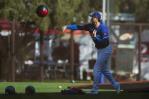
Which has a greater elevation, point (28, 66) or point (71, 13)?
point (71, 13)

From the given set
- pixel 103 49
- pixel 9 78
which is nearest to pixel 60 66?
pixel 9 78

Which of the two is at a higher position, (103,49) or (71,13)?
(71,13)

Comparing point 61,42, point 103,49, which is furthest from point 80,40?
point 103,49

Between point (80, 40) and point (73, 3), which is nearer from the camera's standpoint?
point (73, 3)

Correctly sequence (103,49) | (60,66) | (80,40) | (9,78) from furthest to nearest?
1. (80,40)
2. (60,66)
3. (9,78)
4. (103,49)

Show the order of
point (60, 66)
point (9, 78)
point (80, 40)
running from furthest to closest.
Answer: point (80, 40), point (60, 66), point (9, 78)

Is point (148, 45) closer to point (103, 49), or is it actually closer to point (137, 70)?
point (137, 70)

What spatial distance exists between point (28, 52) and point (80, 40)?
428 cm

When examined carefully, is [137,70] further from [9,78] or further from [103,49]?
[103,49]

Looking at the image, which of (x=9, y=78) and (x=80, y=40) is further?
(x=80, y=40)

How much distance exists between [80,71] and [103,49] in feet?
52.8

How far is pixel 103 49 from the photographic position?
1503cm

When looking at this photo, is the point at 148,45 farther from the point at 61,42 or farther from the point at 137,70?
the point at 61,42

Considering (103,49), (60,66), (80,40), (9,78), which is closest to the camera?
(103,49)
